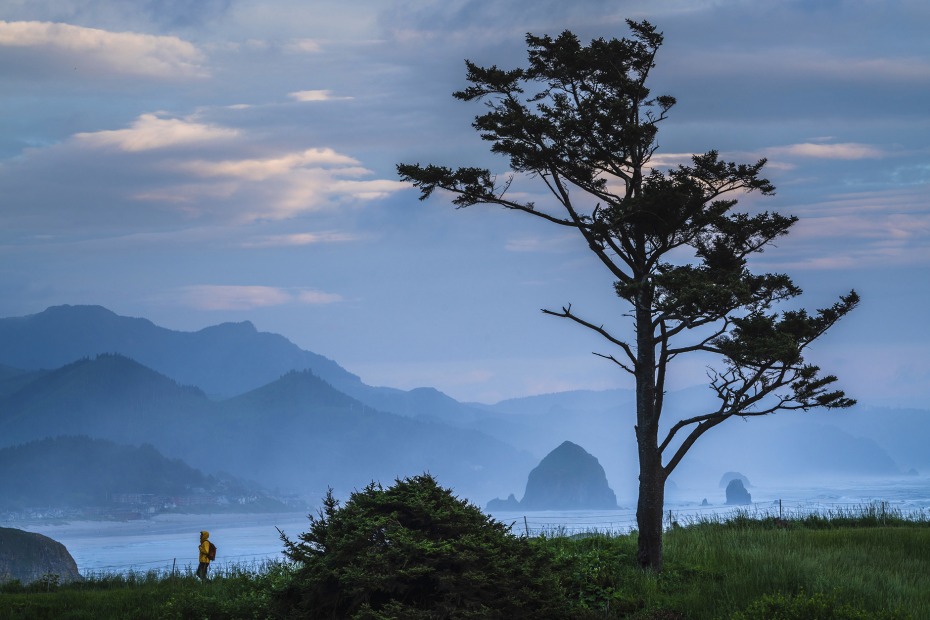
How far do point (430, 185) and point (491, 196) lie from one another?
4.84 ft

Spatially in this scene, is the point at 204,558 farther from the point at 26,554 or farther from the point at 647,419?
the point at 26,554

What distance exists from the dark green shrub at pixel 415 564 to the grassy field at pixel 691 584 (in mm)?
1185

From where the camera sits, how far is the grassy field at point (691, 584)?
638 inches

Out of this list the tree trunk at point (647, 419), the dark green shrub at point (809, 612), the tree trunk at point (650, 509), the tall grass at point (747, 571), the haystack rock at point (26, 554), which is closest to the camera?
the dark green shrub at point (809, 612)

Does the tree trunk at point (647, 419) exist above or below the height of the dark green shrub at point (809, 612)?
above

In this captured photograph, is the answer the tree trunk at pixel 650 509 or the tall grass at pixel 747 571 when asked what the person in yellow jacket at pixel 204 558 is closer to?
the tall grass at pixel 747 571

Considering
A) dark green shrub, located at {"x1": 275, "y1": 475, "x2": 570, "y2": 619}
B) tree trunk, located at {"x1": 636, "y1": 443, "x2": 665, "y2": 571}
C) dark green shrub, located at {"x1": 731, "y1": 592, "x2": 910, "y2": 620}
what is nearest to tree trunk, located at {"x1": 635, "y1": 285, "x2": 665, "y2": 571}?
tree trunk, located at {"x1": 636, "y1": 443, "x2": 665, "y2": 571}

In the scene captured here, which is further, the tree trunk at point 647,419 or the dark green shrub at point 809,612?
the tree trunk at point 647,419

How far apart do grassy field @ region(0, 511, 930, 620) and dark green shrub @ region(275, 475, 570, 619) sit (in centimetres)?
119

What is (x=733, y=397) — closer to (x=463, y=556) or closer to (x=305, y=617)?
(x=463, y=556)

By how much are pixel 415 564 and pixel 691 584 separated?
674cm

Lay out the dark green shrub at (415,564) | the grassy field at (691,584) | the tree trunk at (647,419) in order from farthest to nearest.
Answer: the tree trunk at (647,419) → the grassy field at (691,584) → the dark green shrub at (415,564)

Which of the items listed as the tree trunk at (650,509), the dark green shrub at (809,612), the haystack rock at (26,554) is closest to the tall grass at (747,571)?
the dark green shrub at (809,612)

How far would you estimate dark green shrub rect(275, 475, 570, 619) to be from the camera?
1379cm
